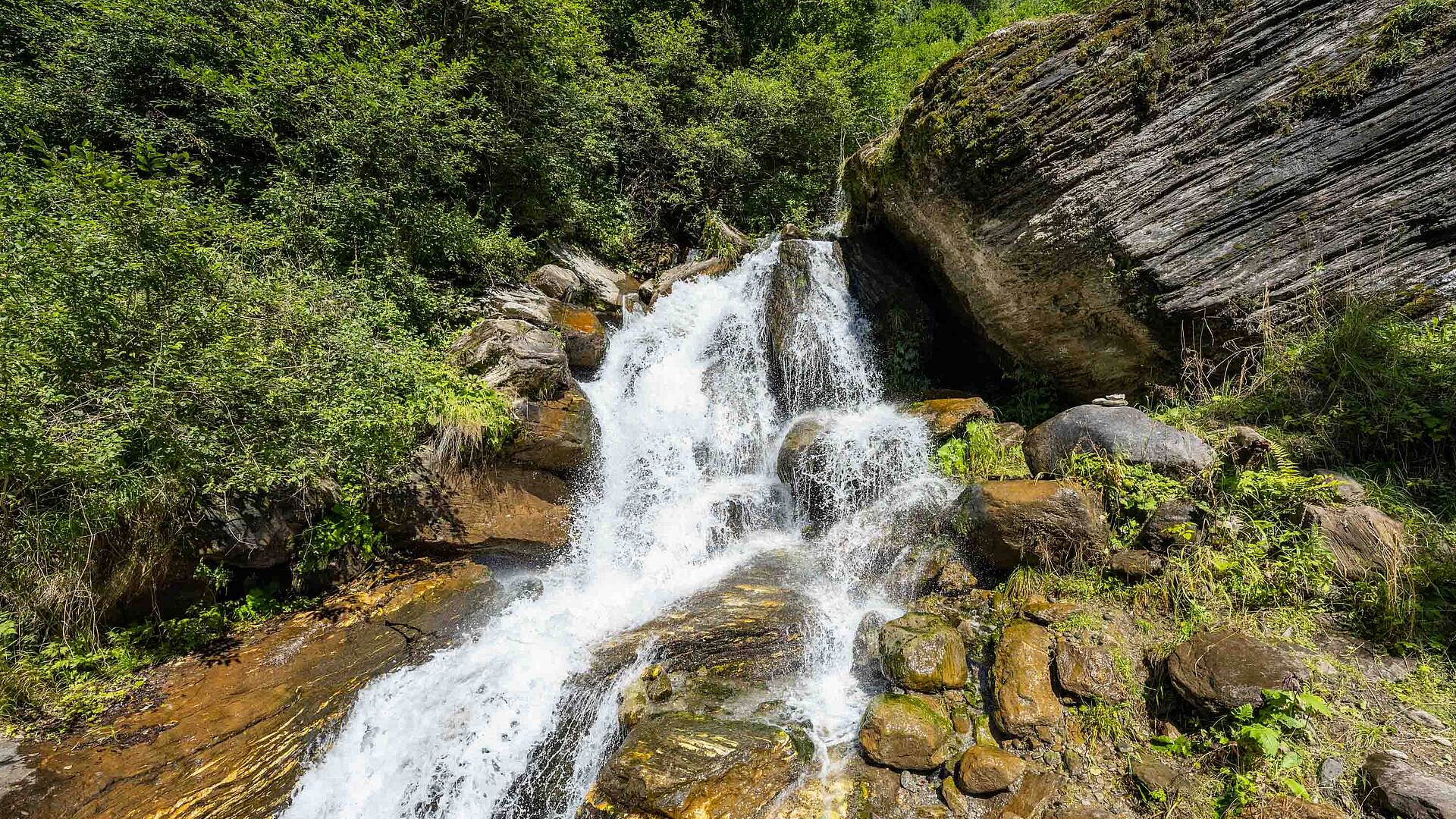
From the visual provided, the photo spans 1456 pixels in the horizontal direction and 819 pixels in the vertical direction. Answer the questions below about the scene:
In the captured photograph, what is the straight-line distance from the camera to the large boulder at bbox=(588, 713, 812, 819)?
3277mm

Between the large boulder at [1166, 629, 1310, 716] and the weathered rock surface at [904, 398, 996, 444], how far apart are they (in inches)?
147

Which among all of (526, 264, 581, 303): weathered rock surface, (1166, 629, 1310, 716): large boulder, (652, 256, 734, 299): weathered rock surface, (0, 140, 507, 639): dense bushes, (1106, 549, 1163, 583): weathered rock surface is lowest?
(1166, 629, 1310, 716): large boulder

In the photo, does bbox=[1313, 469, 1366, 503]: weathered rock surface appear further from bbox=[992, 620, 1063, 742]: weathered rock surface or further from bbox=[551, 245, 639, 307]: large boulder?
bbox=[551, 245, 639, 307]: large boulder

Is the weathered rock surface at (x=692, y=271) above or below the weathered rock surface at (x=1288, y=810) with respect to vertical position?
above

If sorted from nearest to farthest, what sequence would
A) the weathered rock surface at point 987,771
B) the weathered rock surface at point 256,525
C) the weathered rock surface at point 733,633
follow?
1. the weathered rock surface at point 987,771
2. the weathered rock surface at point 733,633
3. the weathered rock surface at point 256,525

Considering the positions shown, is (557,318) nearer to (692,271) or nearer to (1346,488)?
(692,271)

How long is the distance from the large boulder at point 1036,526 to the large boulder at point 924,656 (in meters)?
0.94

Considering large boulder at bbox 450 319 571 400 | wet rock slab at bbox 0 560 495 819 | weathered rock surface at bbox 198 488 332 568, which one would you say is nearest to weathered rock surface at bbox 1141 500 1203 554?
wet rock slab at bbox 0 560 495 819

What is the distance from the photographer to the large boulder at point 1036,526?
430cm

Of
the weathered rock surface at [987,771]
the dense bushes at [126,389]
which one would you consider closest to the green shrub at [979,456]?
the weathered rock surface at [987,771]

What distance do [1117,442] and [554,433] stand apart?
6.50 meters

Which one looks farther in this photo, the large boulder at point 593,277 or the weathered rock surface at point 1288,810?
the large boulder at point 593,277

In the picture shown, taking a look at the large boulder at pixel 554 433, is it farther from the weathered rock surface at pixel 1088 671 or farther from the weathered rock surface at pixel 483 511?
the weathered rock surface at pixel 1088 671

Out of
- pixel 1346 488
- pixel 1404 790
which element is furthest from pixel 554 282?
pixel 1404 790
